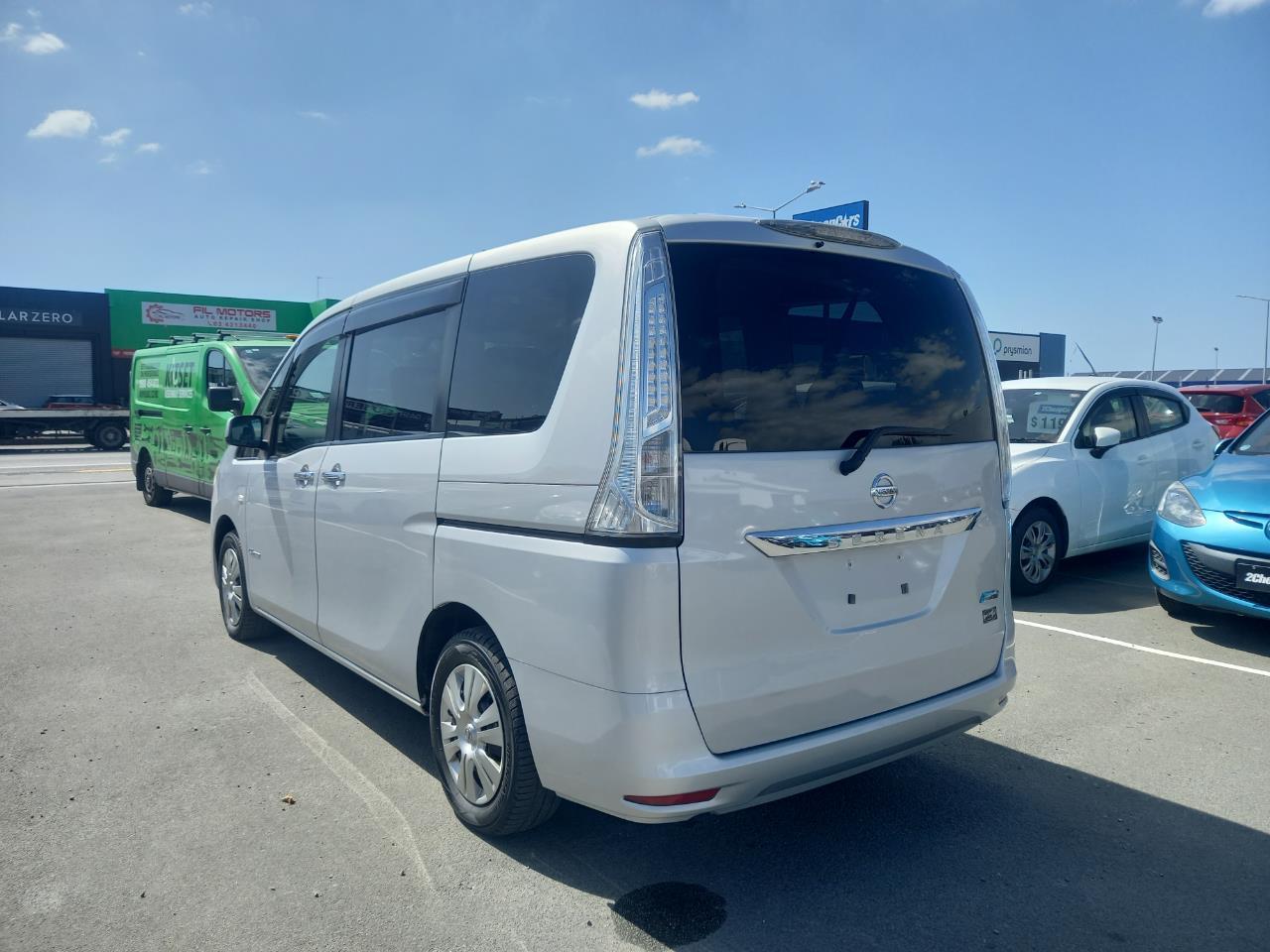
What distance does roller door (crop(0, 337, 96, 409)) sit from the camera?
3584 cm

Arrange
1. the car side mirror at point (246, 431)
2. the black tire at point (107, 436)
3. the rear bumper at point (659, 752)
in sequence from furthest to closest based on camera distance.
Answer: the black tire at point (107, 436) → the car side mirror at point (246, 431) → the rear bumper at point (659, 752)

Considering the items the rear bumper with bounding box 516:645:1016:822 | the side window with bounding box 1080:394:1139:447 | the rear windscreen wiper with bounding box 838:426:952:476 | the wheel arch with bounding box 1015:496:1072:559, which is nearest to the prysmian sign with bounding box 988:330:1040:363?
the side window with bounding box 1080:394:1139:447

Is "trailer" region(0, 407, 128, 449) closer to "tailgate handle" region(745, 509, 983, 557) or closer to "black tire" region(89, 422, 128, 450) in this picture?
"black tire" region(89, 422, 128, 450)

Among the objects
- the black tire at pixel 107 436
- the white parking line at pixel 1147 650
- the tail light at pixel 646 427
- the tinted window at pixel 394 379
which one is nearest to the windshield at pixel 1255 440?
the white parking line at pixel 1147 650

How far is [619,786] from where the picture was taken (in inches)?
102

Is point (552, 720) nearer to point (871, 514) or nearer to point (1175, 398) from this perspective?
point (871, 514)

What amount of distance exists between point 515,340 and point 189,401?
31.5ft

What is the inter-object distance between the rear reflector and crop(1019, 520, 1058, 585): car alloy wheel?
5.15m

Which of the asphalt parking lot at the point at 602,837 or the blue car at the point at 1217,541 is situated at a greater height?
the blue car at the point at 1217,541

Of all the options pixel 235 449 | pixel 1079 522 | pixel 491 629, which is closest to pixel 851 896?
pixel 491 629

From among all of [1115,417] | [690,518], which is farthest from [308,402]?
[1115,417]

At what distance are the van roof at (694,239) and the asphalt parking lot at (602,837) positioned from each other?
2.03 metres

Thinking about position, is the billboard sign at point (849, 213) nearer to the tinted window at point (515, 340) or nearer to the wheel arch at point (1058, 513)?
the wheel arch at point (1058, 513)

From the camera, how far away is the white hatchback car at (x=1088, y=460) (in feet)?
23.2
